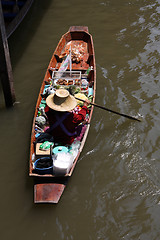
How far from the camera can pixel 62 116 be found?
6.45 metres

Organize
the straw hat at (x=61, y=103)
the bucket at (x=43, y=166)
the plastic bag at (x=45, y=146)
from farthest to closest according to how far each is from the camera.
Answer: the plastic bag at (x=45, y=146) → the straw hat at (x=61, y=103) → the bucket at (x=43, y=166)

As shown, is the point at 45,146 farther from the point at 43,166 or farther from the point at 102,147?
the point at 102,147

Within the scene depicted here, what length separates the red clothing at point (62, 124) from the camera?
6.48 m

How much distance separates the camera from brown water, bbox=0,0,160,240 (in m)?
6.11

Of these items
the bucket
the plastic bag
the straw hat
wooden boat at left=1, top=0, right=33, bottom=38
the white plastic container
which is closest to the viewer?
the white plastic container

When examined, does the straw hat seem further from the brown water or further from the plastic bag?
the brown water

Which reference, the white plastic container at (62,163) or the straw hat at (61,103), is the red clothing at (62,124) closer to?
the straw hat at (61,103)

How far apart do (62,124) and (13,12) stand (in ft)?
24.2

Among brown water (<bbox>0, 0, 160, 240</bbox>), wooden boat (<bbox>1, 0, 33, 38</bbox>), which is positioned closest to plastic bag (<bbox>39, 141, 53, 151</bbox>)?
brown water (<bbox>0, 0, 160, 240</bbox>)

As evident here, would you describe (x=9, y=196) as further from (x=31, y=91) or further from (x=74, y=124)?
(x=31, y=91)

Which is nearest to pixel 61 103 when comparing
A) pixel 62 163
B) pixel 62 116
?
pixel 62 116

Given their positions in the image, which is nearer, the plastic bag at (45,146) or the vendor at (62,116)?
the vendor at (62,116)

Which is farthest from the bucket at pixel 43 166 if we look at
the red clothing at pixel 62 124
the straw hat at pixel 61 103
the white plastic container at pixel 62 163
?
the straw hat at pixel 61 103

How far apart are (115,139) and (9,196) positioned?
3.09 m
